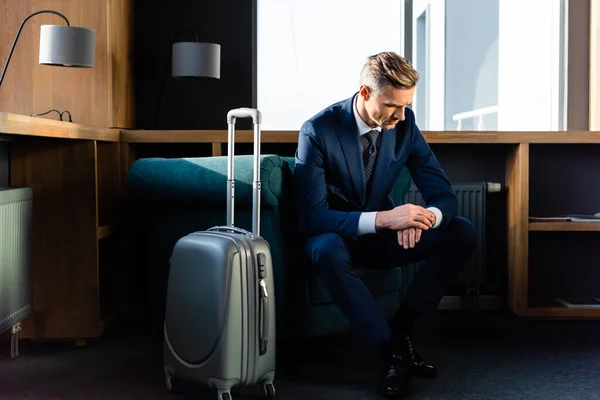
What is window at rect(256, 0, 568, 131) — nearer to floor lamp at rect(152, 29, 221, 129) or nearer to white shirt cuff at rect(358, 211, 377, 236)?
floor lamp at rect(152, 29, 221, 129)

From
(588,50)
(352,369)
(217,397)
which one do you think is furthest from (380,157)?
(588,50)

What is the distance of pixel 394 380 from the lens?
89.9 inches

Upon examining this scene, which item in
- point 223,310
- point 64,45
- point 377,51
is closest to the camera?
point 223,310

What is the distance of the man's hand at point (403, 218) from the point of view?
2.44m

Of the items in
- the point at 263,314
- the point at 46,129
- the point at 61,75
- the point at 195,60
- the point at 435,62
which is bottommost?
the point at 263,314

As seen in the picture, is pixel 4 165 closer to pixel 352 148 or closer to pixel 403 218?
pixel 352 148

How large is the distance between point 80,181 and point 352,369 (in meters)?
1.21

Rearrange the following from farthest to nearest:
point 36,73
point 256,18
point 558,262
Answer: point 256,18 → point 558,262 → point 36,73

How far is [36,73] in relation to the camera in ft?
11.3

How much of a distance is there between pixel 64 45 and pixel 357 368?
5.79ft

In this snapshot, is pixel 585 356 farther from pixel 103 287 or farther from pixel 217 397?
pixel 103 287

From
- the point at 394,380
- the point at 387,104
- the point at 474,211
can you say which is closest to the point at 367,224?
the point at 387,104

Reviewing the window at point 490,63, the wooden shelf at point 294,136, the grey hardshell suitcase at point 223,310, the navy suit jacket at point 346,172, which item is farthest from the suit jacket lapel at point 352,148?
the window at point 490,63

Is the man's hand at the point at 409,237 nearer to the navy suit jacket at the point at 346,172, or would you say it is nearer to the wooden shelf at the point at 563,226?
the navy suit jacket at the point at 346,172
